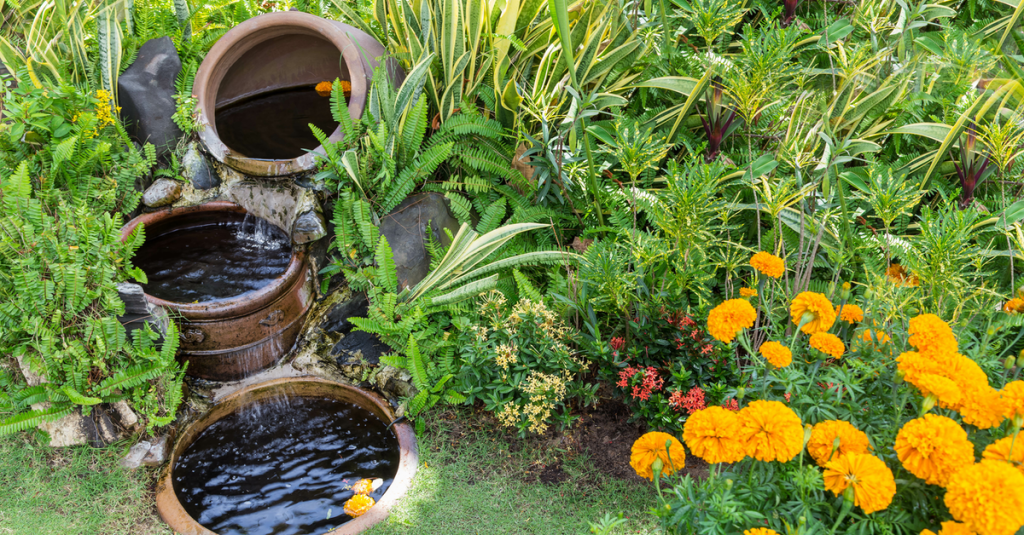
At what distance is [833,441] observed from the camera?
3.99 ft

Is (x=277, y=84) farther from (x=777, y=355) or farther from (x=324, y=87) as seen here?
(x=777, y=355)

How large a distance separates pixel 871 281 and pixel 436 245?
1829 mm

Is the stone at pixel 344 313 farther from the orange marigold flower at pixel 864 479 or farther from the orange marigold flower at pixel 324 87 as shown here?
the orange marigold flower at pixel 864 479

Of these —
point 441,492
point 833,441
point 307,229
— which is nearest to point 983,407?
point 833,441

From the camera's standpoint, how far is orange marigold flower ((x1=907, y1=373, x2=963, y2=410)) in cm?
117

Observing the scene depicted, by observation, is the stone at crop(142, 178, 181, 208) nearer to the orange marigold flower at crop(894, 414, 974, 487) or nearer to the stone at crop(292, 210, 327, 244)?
the stone at crop(292, 210, 327, 244)

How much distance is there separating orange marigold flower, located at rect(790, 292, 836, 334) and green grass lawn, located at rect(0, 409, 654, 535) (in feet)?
3.06

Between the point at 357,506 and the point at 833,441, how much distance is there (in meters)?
1.65

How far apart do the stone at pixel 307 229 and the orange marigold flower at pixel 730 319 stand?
206cm

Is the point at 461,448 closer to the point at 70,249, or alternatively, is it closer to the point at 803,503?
the point at 803,503

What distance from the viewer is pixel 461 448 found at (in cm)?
242

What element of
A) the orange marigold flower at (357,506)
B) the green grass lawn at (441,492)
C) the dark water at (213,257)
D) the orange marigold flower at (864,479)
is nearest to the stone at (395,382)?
the green grass lawn at (441,492)

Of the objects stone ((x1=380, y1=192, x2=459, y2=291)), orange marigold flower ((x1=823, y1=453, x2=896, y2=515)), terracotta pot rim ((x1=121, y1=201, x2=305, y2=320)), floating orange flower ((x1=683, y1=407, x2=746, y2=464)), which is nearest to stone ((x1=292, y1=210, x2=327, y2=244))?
terracotta pot rim ((x1=121, y1=201, x2=305, y2=320))

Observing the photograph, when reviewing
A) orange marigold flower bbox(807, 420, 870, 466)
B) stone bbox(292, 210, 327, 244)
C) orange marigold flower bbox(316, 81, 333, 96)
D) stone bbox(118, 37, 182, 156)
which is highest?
stone bbox(118, 37, 182, 156)
